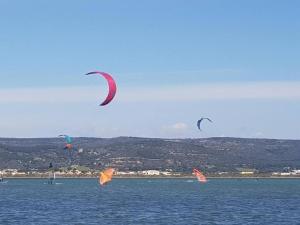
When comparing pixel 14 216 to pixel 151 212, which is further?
pixel 151 212

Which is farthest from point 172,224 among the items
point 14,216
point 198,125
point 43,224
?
point 198,125

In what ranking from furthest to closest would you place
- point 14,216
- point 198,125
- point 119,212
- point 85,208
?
point 198,125
point 85,208
point 119,212
point 14,216

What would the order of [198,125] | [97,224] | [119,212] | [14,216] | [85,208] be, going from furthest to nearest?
[198,125] < [85,208] < [119,212] < [14,216] < [97,224]

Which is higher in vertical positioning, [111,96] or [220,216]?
[111,96]

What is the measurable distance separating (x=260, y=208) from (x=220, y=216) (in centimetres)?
1412

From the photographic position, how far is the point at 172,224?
2687 inches

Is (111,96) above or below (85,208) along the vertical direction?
above

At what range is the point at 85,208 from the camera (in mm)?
88688

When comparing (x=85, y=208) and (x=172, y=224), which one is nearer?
(x=172, y=224)

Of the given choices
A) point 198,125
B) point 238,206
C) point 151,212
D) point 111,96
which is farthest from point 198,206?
point 111,96

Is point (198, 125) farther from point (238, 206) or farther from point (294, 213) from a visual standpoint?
point (294, 213)

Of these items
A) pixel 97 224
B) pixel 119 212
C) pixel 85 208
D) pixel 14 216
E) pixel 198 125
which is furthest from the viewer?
pixel 198 125

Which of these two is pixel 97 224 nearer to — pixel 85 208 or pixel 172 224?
pixel 172 224

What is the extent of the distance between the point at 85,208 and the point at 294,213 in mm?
23378
